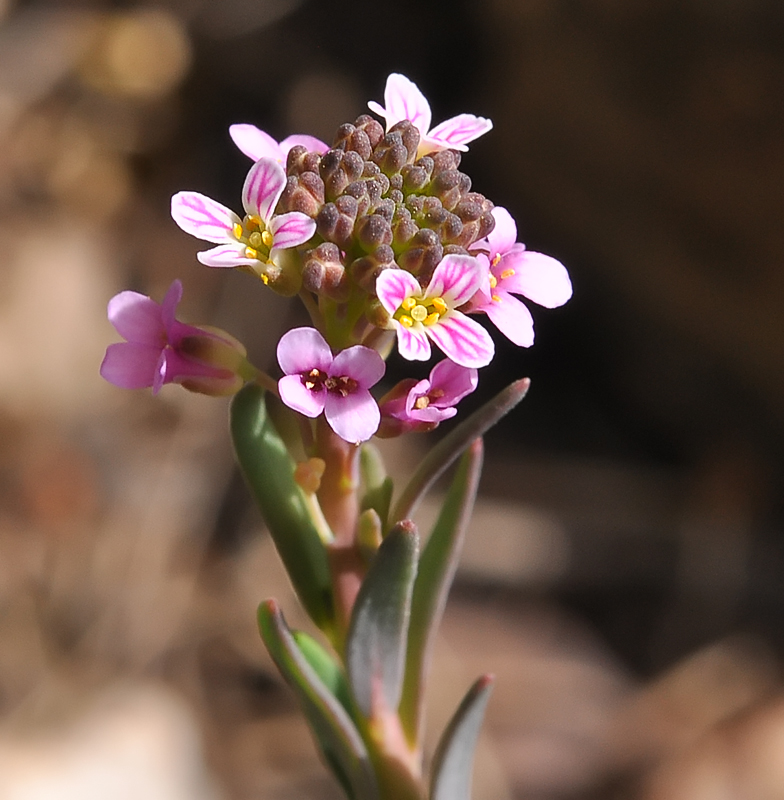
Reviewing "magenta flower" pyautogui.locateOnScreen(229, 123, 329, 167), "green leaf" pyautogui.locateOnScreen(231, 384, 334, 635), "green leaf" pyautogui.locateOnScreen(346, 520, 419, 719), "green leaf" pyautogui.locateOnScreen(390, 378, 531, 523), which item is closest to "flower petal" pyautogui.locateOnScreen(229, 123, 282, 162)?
"magenta flower" pyautogui.locateOnScreen(229, 123, 329, 167)

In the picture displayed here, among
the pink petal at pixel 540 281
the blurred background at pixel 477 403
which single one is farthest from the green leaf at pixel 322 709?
the blurred background at pixel 477 403

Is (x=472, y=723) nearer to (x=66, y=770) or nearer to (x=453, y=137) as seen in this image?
(x=453, y=137)

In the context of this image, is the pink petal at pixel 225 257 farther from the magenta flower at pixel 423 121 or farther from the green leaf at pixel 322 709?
the green leaf at pixel 322 709

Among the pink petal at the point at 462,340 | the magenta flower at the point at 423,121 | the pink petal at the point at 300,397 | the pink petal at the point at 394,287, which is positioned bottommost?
the pink petal at the point at 300,397

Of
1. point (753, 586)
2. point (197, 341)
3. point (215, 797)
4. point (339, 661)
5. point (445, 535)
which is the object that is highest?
point (197, 341)

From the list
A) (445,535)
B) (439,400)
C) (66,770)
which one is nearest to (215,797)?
(66,770)

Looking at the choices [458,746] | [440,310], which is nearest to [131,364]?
[440,310]

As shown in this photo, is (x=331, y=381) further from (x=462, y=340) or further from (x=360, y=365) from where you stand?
(x=462, y=340)
